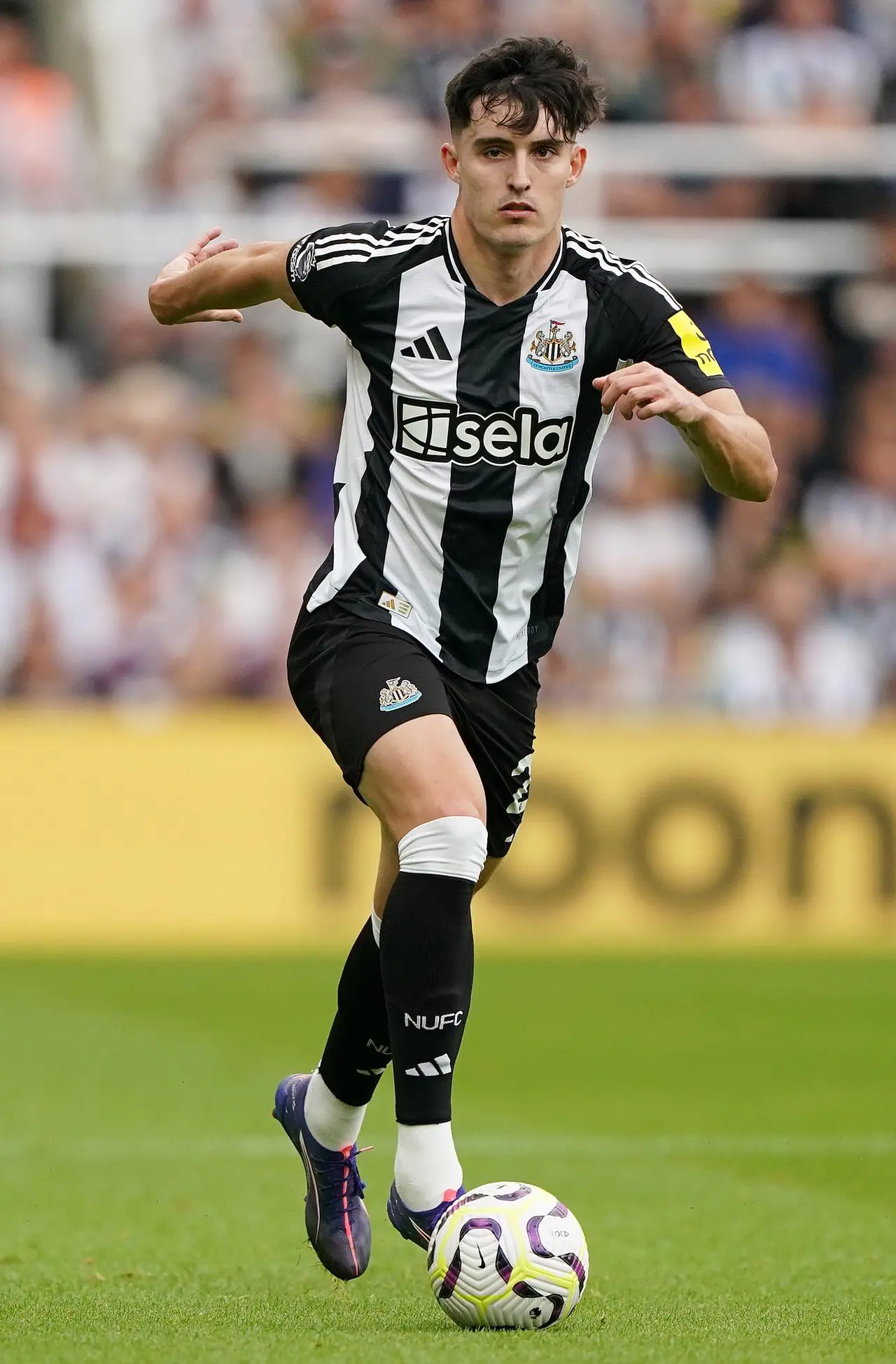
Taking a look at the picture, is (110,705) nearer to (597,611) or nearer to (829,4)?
(597,611)

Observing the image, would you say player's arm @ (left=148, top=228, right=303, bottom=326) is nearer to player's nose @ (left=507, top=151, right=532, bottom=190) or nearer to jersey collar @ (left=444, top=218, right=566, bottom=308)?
jersey collar @ (left=444, top=218, right=566, bottom=308)

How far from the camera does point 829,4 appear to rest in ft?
51.3

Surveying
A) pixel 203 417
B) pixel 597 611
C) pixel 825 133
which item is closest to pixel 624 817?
pixel 597 611

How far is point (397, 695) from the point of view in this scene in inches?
183

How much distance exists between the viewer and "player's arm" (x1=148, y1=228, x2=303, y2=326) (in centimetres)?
510

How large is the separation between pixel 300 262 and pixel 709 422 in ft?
3.42

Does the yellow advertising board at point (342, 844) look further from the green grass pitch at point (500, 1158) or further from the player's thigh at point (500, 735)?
the player's thigh at point (500, 735)

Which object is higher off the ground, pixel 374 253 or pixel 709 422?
pixel 374 253

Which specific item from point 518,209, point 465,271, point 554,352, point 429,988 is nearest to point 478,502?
point 554,352

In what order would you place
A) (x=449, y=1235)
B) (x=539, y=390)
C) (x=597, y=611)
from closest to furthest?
(x=449, y=1235)
(x=539, y=390)
(x=597, y=611)

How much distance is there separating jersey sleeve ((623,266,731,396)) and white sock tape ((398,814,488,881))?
1.06 meters

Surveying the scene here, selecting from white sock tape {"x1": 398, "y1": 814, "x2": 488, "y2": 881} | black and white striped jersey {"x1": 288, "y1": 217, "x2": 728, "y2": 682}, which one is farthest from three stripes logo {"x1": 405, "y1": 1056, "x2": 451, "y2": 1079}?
black and white striped jersey {"x1": 288, "y1": 217, "x2": 728, "y2": 682}

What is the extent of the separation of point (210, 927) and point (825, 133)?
6.88 m

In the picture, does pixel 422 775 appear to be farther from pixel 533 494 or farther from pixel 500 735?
pixel 533 494
